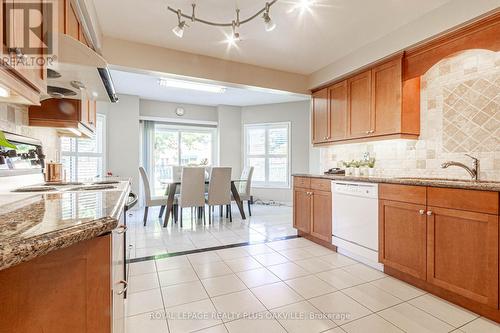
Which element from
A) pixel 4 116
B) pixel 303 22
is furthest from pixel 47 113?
pixel 303 22

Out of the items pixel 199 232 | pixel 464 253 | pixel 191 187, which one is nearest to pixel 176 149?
pixel 191 187

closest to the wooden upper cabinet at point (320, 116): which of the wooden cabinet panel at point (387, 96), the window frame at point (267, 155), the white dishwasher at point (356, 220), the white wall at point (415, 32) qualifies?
the white wall at point (415, 32)

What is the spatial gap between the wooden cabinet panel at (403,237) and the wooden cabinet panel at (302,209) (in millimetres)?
1079

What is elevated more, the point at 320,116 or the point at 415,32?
the point at 415,32

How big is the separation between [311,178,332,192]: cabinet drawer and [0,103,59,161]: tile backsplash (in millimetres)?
2892

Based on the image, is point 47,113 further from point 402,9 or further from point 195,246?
point 402,9

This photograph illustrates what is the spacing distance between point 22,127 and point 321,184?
2.94m

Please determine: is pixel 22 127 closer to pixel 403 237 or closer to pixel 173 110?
pixel 403 237

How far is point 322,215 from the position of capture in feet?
10.0

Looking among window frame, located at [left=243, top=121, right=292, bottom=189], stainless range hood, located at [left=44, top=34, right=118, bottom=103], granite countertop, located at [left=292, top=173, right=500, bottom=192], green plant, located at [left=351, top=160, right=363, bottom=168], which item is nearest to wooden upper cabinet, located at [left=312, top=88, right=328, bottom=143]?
green plant, located at [left=351, top=160, right=363, bottom=168]

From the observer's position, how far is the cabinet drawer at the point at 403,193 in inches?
78.6

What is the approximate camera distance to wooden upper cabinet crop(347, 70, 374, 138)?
2943 millimetres

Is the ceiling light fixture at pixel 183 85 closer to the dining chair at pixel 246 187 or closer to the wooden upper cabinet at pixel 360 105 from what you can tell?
the dining chair at pixel 246 187

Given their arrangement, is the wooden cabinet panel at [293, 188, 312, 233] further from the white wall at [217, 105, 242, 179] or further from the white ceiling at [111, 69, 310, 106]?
the white wall at [217, 105, 242, 179]
